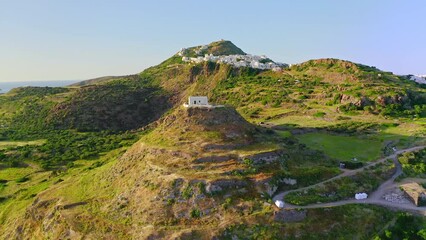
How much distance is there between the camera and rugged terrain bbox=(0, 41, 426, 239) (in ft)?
120

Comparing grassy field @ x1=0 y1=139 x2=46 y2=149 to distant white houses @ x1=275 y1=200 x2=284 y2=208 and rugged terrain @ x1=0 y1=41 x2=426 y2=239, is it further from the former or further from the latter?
distant white houses @ x1=275 y1=200 x2=284 y2=208

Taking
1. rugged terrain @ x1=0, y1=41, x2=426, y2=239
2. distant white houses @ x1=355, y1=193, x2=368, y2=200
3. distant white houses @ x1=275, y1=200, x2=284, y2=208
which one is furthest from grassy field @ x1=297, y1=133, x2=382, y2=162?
distant white houses @ x1=275, y1=200, x2=284, y2=208

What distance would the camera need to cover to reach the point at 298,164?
4541 centimetres

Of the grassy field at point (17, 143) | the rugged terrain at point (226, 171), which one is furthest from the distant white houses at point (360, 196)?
the grassy field at point (17, 143)

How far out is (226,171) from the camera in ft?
136

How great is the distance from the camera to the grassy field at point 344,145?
5209 centimetres

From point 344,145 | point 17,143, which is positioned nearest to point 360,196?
point 344,145

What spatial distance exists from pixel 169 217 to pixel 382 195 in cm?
2302

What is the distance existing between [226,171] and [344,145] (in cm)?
2419

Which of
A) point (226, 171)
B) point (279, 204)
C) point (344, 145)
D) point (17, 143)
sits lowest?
point (17, 143)

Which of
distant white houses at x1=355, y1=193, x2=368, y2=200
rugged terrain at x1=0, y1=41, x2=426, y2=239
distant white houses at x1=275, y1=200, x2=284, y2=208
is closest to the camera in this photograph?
rugged terrain at x1=0, y1=41, x2=426, y2=239

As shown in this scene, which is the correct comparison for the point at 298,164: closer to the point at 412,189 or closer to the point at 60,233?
the point at 412,189

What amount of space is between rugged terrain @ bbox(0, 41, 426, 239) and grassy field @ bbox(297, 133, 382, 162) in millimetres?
162

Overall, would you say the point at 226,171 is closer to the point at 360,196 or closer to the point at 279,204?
the point at 279,204
